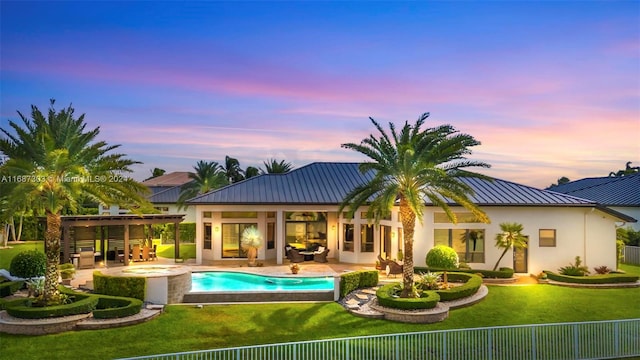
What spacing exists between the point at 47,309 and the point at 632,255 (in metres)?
33.3

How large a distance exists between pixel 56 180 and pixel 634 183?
4389 centimetres

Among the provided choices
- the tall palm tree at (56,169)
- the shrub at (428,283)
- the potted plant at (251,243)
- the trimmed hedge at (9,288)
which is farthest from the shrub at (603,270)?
the trimmed hedge at (9,288)

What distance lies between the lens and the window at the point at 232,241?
30234mm

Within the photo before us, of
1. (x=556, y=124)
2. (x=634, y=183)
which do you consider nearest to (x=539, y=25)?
(x=556, y=124)

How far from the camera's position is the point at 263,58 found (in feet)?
68.3

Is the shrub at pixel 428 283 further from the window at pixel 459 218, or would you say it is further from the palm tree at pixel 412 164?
the window at pixel 459 218

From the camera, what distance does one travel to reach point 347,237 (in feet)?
98.7

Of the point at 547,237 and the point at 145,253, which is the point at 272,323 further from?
the point at 547,237

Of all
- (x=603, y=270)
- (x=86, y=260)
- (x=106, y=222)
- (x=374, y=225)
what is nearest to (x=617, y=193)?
(x=603, y=270)

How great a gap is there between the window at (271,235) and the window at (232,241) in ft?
5.06

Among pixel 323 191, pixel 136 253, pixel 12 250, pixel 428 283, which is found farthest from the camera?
pixel 12 250

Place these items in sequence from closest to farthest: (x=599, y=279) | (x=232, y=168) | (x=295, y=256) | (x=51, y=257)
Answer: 1. (x=51, y=257)
2. (x=599, y=279)
3. (x=295, y=256)
4. (x=232, y=168)

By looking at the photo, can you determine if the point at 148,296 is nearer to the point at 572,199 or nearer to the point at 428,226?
the point at 428,226

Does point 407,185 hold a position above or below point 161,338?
above
